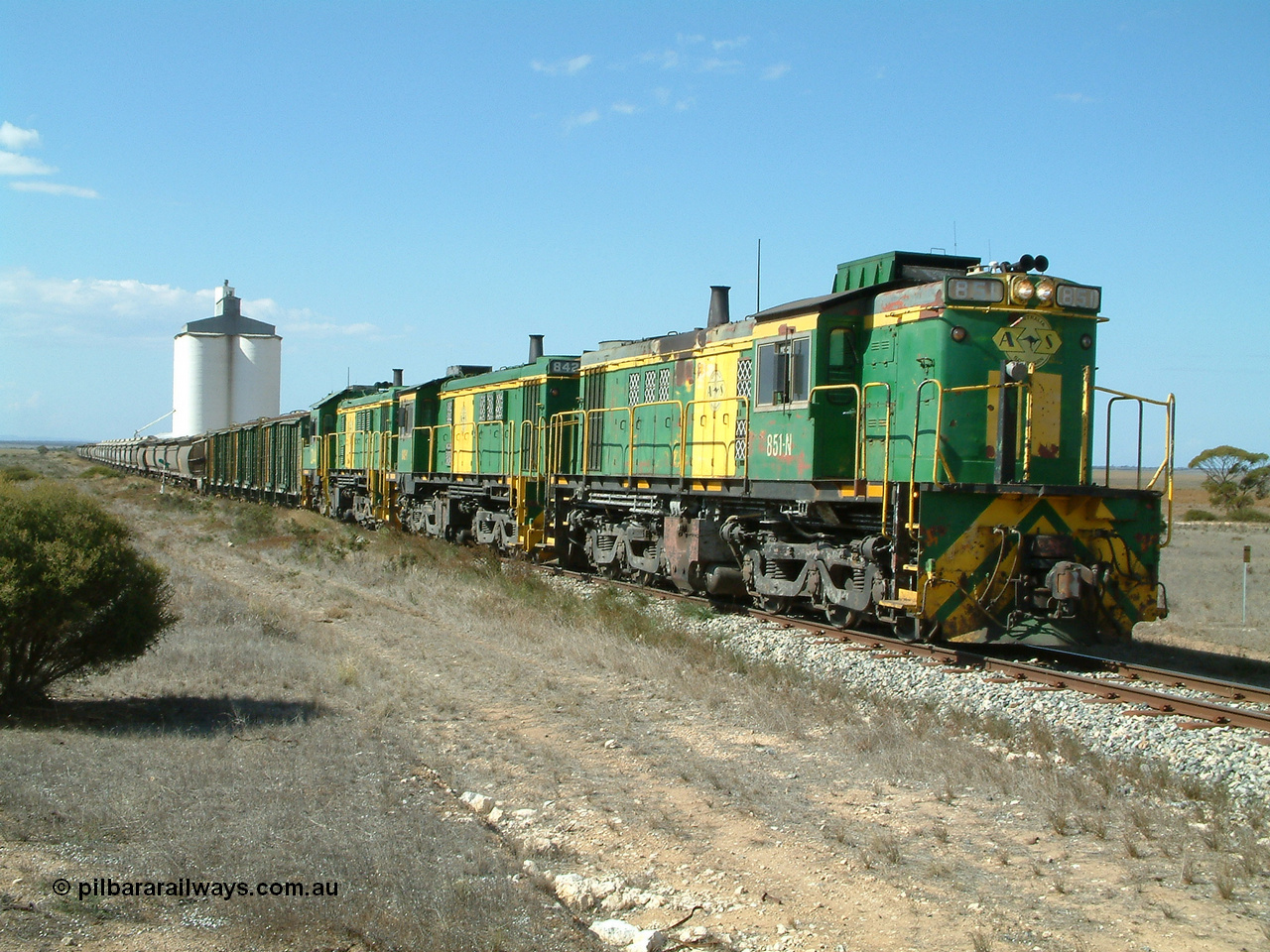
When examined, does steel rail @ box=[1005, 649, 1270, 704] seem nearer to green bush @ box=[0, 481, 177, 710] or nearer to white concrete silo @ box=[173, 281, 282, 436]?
green bush @ box=[0, 481, 177, 710]

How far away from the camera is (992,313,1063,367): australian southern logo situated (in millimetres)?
10516

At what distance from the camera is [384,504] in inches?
1108

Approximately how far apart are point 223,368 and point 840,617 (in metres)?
67.6

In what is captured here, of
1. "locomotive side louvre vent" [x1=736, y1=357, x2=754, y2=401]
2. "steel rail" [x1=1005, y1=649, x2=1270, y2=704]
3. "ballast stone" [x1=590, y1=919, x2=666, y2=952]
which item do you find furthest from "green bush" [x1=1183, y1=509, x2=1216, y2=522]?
"ballast stone" [x1=590, y1=919, x2=666, y2=952]

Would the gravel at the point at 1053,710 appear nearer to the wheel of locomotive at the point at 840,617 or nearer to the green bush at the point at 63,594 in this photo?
the wheel of locomotive at the point at 840,617

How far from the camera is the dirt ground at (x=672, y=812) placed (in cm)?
457

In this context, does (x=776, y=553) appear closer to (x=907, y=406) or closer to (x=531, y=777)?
(x=907, y=406)

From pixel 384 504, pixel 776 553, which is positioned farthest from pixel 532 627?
pixel 384 504

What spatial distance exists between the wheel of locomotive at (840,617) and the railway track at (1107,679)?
4.4 inches

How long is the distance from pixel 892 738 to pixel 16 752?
602 cm

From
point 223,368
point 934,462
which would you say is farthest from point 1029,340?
point 223,368

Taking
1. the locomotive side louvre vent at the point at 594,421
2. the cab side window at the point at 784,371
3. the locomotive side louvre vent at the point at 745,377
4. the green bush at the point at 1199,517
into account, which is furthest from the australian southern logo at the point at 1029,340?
the green bush at the point at 1199,517

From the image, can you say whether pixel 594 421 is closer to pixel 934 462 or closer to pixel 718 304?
pixel 718 304

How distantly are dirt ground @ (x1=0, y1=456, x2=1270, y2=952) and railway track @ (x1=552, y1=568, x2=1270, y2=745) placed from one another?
1.56 m
